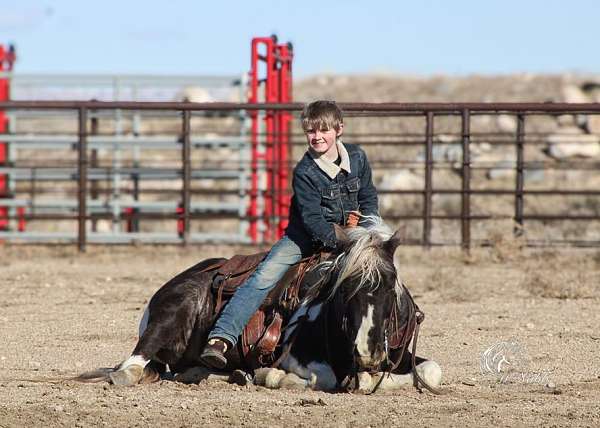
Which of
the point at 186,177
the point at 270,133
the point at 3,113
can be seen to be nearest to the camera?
the point at 186,177

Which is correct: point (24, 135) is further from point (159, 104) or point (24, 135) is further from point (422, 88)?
point (422, 88)

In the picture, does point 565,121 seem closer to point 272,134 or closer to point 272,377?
point 272,134

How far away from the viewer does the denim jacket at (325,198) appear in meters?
5.97

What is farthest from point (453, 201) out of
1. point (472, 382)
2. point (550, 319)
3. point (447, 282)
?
point (472, 382)

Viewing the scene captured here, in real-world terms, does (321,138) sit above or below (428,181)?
above

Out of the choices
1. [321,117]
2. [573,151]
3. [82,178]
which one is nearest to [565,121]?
[573,151]

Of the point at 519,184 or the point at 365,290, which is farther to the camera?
the point at 519,184

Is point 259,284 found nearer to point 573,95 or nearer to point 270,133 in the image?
point 270,133

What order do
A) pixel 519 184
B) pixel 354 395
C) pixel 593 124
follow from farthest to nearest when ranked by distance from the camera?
pixel 593 124 < pixel 519 184 < pixel 354 395

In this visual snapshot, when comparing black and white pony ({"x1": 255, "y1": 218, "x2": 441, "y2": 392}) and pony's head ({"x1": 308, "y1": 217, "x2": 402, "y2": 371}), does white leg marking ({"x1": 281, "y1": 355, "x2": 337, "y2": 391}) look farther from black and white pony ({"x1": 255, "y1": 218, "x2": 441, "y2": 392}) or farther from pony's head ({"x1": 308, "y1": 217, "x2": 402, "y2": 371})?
pony's head ({"x1": 308, "y1": 217, "x2": 402, "y2": 371})

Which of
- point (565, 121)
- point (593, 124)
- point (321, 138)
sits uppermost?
point (565, 121)

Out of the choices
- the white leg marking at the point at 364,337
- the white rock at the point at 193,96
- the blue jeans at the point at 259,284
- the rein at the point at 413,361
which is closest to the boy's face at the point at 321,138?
the blue jeans at the point at 259,284

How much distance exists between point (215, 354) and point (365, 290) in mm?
858

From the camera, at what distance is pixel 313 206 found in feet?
19.7
